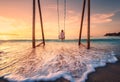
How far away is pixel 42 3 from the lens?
11.7 m

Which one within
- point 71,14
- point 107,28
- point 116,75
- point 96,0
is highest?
point 96,0

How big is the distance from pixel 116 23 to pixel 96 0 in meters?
6.89

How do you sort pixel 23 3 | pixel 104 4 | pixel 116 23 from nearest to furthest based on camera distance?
1. pixel 23 3
2. pixel 104 4
3. pixel 116 23

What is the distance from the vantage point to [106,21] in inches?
774

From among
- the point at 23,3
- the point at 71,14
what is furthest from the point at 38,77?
the point at 71,14

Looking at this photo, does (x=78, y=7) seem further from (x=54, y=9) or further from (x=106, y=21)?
(x=106, y=21)

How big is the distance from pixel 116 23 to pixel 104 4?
519 cm

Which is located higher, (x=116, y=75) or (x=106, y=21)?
(x=106, y=21)

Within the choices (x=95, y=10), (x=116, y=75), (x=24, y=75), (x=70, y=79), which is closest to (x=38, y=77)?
(x=24, y=75)

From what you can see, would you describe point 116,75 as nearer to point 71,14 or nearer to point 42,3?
point 42,3

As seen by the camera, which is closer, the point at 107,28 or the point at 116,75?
the point at 116,75

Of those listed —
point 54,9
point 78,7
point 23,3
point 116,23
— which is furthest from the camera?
point 116,23

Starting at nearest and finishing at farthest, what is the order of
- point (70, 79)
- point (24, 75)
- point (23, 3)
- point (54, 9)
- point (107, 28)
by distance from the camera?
point (70, 79) < point (24, 75) < point (23, 3) < point (54, 9) < point (107, 28)

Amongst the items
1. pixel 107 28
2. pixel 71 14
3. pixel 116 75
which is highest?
pixel 71 14
